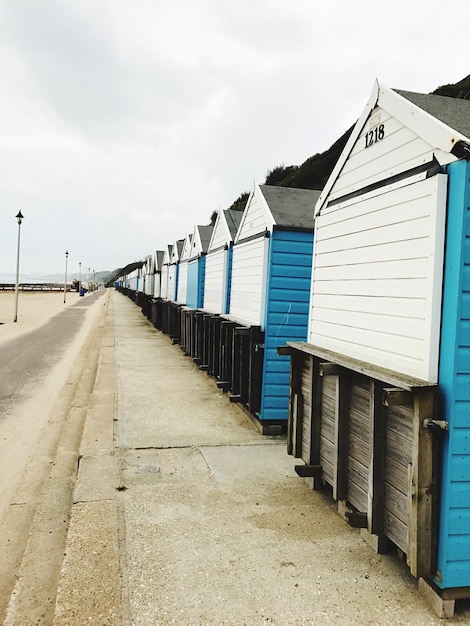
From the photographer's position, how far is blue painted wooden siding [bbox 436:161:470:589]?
2881 millimetres

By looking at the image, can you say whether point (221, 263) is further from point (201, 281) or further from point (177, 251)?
point (177, 251)

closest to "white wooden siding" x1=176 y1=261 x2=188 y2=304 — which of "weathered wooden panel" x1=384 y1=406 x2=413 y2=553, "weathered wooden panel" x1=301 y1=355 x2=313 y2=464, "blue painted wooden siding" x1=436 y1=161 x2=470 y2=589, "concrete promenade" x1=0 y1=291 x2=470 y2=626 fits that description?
"concrete promenade" x1=0 y1=291 x2=470 y2=626

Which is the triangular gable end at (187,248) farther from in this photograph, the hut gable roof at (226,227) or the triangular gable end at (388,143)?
the triangular gable end at (388,143)

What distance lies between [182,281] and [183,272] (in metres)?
0.33

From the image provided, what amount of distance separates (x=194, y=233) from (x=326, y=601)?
12.5 metres

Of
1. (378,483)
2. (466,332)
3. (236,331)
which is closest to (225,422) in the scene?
(236,331)

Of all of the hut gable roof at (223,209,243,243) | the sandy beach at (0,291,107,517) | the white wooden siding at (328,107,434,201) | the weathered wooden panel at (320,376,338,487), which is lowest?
the sandy beach at (0,291,107,517)

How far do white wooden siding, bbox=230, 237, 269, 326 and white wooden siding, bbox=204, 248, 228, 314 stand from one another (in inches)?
42.3

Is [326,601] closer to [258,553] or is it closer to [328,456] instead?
[258,553]

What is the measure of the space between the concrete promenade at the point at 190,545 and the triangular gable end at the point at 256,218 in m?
3.16

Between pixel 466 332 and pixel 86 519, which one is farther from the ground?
pixel 466 332

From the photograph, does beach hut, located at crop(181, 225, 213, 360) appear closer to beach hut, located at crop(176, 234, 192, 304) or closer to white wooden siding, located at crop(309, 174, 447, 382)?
A: beach hut, located at crop(176, 234, 192, 304)

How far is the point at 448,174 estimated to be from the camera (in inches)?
119

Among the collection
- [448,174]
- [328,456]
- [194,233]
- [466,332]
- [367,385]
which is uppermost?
[194,233]
